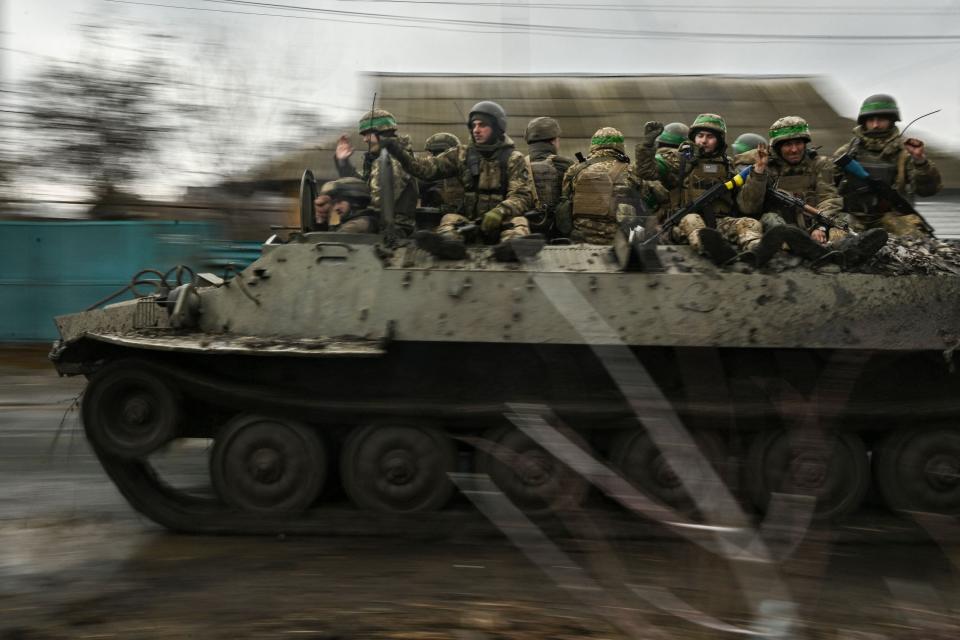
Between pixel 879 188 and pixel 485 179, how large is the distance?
2.86 meters

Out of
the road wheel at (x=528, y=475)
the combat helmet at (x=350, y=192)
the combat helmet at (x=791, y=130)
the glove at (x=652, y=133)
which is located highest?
the glove at (x=652, y=133)

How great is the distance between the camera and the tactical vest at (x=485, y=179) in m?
7.88

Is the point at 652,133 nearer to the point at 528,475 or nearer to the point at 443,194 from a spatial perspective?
the point at 443,194

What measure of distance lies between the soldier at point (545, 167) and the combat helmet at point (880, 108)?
7.91 ft

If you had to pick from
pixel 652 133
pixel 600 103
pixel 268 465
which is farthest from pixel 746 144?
pixel 600 103

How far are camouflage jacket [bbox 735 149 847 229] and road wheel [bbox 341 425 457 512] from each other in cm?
269

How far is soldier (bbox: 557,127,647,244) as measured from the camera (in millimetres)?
7750

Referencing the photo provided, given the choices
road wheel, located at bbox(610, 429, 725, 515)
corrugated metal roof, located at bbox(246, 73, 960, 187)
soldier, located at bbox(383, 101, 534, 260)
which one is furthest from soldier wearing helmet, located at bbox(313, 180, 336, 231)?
corrugated metal roof, located at bbox(246, 73, 960, 187)

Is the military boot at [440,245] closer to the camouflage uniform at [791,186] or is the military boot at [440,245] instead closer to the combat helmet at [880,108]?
the camouflage uniform at [791,186]

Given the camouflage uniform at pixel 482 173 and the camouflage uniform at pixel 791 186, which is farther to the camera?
the camouflage uniform at pixel 482 173

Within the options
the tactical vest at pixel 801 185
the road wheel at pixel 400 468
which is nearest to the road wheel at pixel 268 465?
the road wheel at pixel 400 468

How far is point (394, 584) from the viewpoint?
552cm

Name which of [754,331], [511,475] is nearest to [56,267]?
[511,475]

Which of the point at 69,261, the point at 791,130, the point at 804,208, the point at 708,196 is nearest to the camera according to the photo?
the point at 708,196
